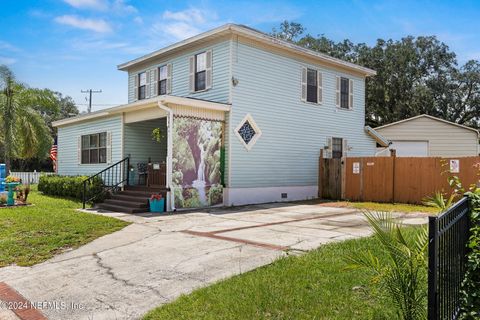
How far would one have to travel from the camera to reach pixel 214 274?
17.6ft

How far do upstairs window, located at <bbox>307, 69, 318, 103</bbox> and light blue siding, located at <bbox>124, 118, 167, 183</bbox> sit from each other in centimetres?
620

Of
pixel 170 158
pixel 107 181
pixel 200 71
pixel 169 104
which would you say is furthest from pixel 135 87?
pixel 170 158

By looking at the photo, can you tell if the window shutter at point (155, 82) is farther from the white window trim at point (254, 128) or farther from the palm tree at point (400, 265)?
the palm tree at point (400, 265)

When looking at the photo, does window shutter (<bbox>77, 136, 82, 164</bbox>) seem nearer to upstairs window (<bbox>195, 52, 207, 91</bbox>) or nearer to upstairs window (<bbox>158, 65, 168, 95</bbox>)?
upstairs window (<bbox>158, 65, 168, 95</bbox>)

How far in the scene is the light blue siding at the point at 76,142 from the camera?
15695mm

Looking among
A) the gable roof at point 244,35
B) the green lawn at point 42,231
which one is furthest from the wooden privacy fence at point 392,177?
the green lawn at point 42,231

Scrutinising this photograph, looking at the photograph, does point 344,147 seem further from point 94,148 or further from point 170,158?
point 94,148

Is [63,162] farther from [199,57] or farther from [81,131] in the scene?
[199,57]

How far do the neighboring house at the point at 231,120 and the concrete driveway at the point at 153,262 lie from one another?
12.1 feet

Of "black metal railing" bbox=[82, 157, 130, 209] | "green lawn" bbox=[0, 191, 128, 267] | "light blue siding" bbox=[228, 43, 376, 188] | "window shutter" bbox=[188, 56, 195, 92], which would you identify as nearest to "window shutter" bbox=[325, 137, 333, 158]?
"light blue siding" bbox=[228, 43, 376, 188]

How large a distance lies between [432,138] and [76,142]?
61.6 ft

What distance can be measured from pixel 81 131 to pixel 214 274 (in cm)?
1490

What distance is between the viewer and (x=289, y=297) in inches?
169

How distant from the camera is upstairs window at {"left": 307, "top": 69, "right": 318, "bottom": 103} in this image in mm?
16938
